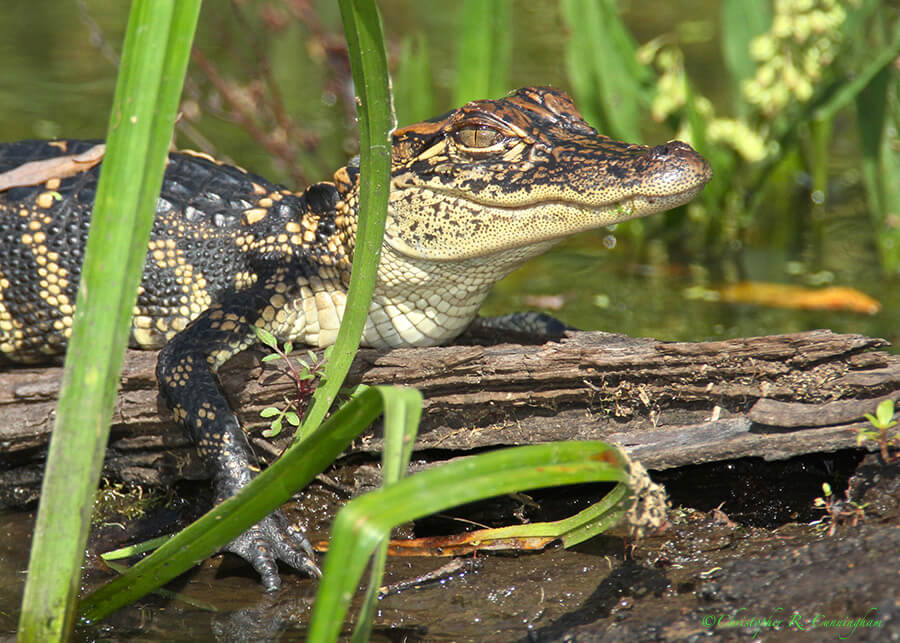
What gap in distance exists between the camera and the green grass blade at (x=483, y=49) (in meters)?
5.77

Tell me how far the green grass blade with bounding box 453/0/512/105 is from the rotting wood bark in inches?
113

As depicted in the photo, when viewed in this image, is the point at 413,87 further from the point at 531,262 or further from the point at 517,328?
the point at 517,328

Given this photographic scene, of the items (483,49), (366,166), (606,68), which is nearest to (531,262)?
(606,68)

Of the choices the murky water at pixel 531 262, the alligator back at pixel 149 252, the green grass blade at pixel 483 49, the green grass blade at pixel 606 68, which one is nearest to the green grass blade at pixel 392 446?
the murky water at pixel 531 262

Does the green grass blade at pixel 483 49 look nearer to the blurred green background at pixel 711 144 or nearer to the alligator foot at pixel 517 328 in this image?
the blurred green background at pixel 711 144

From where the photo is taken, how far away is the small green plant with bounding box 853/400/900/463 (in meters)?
2.60

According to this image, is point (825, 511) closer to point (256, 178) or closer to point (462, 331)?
point (462, 331)

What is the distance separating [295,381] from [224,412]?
256 mm


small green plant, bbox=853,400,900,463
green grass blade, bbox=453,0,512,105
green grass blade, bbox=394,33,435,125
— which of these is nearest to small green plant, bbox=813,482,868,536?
small green plant, bbox=853,400,900,463

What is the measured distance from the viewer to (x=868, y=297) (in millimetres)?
5637

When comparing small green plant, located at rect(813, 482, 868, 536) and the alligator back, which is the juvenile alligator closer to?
the alligator back

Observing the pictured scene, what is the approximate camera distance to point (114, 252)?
1.98 metres

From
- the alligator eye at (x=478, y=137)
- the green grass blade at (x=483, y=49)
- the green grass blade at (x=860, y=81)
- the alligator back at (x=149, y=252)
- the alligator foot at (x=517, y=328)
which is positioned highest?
the green grass blade at (x=483, y=49)

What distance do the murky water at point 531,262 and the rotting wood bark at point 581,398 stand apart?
1.34 feet
